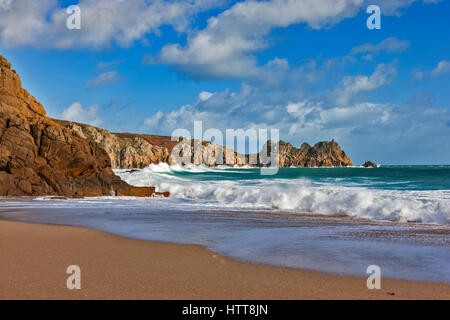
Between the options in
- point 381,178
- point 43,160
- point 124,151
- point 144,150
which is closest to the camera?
point 43,160

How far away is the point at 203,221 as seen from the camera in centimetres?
1184

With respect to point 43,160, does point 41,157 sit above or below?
above

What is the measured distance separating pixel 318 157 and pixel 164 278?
627 feet

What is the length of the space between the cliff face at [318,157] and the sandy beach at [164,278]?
180111mm

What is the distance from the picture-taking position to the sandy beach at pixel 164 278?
4062mm

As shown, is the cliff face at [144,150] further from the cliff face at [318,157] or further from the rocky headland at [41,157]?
the rocky headland at [41,157]

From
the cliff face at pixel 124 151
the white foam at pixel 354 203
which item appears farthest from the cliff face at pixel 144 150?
the white foam at pixel 354 203

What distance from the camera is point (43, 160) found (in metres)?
23.0

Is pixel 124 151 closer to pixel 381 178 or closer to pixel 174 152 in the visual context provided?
pixel 174 152

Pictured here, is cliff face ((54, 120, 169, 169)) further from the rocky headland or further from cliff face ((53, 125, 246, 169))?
the rocky headland

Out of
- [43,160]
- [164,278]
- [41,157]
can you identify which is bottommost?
[164,278]

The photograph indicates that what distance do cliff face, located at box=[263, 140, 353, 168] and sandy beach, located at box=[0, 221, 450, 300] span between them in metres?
Result: 180

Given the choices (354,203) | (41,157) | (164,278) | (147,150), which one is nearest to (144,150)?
(147,150)
